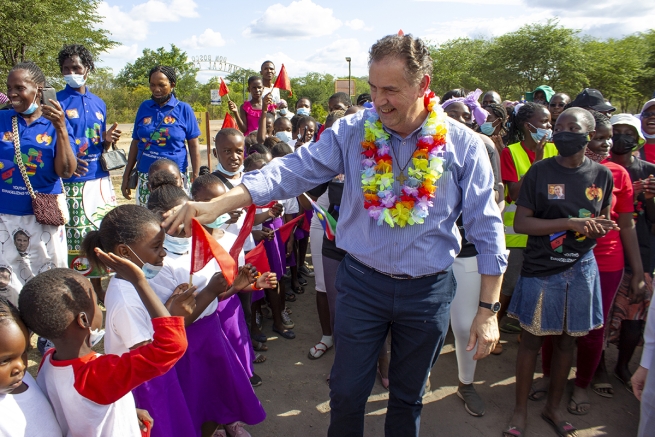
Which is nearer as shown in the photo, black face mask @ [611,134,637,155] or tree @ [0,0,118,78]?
black face mask @ [611,134,637,155]

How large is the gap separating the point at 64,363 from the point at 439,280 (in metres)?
1.75

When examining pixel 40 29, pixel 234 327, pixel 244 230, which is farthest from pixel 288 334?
pixel 40 29

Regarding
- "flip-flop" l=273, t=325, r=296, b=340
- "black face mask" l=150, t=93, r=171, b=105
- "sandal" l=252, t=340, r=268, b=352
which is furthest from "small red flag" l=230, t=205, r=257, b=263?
"black face mask" l=150, t=93, r=171, b=105

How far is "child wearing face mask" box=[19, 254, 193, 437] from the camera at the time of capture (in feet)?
5.87

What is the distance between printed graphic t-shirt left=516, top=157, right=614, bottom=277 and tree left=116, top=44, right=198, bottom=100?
172ft

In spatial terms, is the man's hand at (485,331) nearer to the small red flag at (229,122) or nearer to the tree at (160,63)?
the small red flag at (229,122)

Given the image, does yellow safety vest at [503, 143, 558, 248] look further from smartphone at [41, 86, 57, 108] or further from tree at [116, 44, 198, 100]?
tree at [116, 44, 198, 100]

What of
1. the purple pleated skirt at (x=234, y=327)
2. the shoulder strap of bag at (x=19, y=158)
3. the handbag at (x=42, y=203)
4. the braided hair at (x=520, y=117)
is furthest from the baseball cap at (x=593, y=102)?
the shoulder strap of bag at (x=19, y=158)

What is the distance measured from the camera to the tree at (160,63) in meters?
52.3

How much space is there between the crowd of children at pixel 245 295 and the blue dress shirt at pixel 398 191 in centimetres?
33

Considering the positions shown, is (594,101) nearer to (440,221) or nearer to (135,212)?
(440,221)

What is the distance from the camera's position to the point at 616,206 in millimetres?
3395

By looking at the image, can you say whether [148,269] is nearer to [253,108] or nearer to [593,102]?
[593,102]

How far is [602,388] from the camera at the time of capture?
3.71 m
